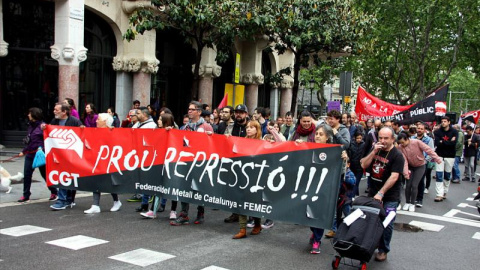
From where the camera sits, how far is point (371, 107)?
1608cm

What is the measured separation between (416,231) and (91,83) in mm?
13167

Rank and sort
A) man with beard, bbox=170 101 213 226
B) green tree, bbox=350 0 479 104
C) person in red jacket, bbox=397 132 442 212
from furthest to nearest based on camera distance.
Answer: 1. green tree, bbox=350 0 479 104
2. person in red jacket, bbox=397 132 442 212
3. man with beard, bbox=170 101 213 226

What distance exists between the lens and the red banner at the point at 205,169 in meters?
6.89

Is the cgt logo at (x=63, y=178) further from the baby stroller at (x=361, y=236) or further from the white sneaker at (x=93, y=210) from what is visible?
the baby stroller at (x=361, y=236)

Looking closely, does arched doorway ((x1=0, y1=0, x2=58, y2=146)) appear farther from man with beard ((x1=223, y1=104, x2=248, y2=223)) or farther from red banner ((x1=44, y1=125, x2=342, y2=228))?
man with beard ((x1=223, y1=104, x2=248, y2=223))

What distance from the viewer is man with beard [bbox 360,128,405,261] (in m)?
6.62

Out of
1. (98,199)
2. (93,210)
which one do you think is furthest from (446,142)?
(93,210)

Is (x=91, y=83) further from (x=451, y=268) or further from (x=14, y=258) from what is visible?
(x=451, y=268)

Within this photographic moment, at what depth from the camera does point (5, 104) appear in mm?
16500

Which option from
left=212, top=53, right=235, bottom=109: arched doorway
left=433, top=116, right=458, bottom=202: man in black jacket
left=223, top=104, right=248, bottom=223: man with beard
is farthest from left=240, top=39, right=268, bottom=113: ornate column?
left=223, top=104, right=248, bottom=223: man with beard

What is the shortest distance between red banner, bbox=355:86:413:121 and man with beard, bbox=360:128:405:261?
855cm

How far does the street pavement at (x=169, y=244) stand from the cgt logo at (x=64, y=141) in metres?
1.02

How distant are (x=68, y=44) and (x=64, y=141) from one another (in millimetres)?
7867

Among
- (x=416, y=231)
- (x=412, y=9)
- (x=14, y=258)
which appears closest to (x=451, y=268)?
(x=416, y=231)
